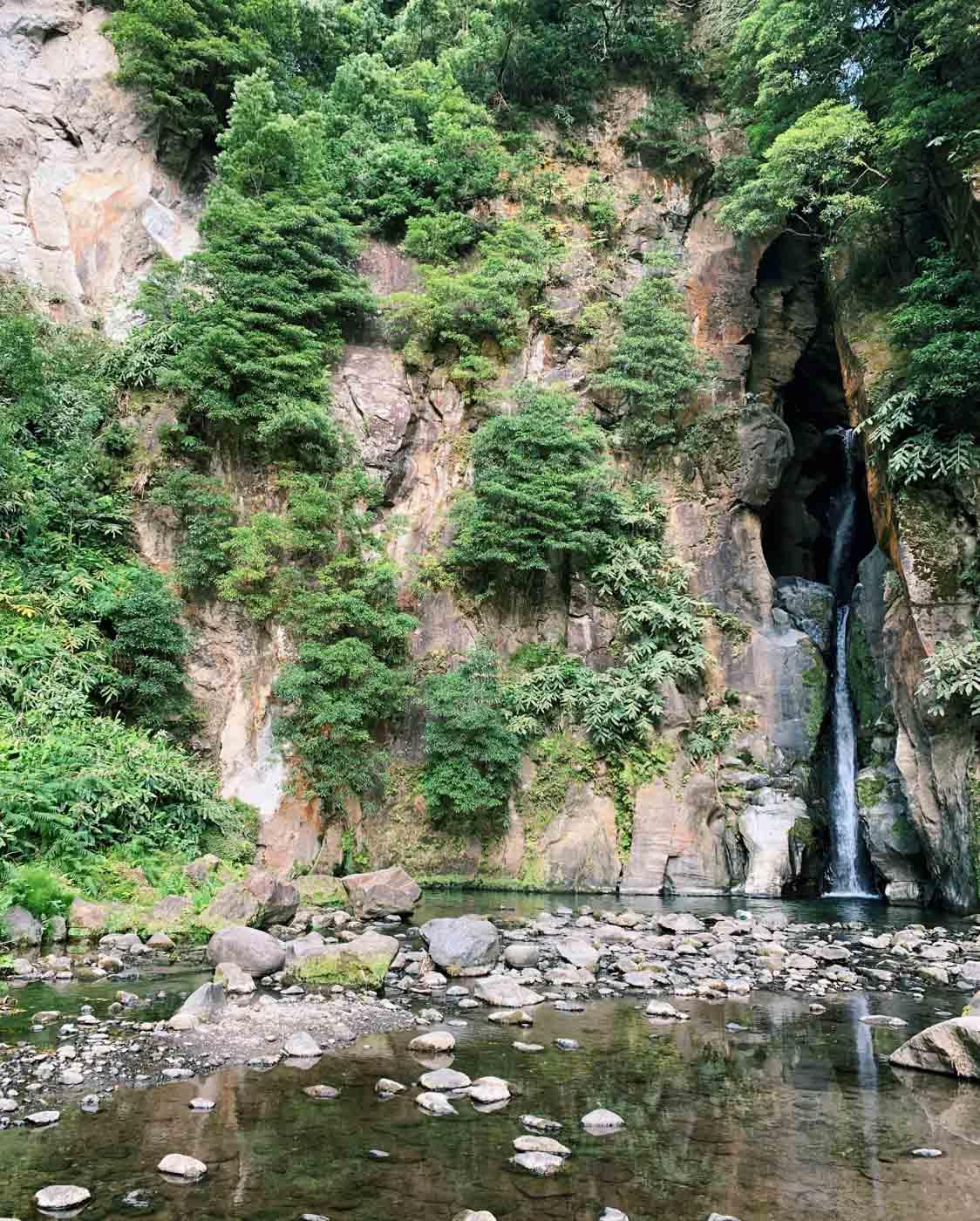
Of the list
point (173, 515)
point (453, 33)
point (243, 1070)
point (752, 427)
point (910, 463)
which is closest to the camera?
point (243, 1070)

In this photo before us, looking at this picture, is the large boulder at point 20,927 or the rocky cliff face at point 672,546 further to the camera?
the rocky cliff face at point 672,546

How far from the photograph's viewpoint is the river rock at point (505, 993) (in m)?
7.71

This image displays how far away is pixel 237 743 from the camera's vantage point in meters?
16.7

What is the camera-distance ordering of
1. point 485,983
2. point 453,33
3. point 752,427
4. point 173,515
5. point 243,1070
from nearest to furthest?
point 243,1070 < point 485,983 < point 173,515 < point 752,427 < point 453,33

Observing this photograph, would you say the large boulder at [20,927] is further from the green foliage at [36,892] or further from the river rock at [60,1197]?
the river rock at [60,1197]

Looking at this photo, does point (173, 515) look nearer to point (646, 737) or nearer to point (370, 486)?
point (370, 486)

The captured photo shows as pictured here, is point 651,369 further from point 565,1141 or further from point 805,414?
point 565,1141

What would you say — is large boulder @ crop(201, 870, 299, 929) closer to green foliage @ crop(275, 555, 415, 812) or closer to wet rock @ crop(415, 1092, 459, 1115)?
green foliage @ crop(275, 555, 415, 812)

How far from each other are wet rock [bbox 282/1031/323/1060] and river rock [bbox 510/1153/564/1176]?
88.0 inches

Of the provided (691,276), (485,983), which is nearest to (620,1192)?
(485,983)

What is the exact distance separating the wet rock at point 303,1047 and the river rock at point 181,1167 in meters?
1.91

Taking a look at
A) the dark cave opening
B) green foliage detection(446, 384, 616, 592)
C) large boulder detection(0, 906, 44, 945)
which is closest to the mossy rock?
large boulder detection(0, 906, 44, 945)

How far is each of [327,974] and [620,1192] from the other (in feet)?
16.2

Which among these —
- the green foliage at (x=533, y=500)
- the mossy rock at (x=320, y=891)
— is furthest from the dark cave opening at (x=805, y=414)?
the mossy rock at (x=320, y=891)
